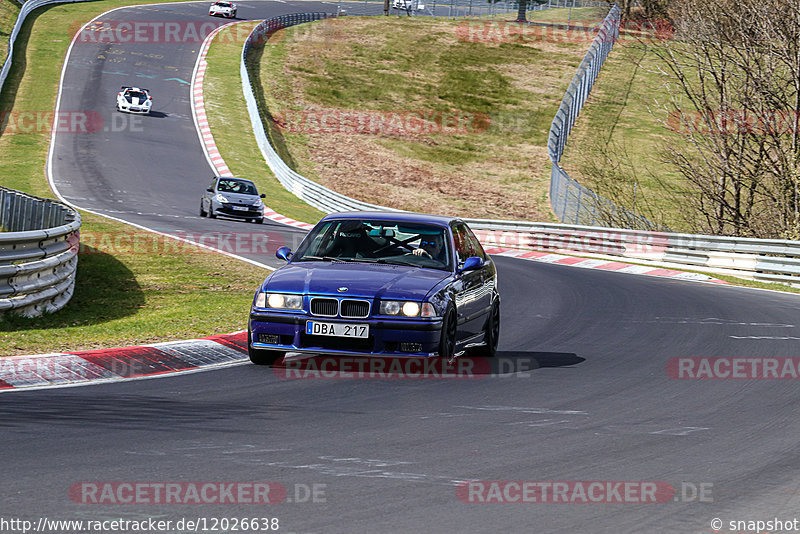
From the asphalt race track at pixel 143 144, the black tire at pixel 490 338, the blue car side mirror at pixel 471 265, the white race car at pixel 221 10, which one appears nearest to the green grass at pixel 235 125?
the asphalt race track at pixel 143 144

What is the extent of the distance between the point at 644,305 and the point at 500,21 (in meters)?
74.0

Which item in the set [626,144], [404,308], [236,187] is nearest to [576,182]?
[236,187]

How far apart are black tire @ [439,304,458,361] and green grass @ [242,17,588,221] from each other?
33705 mm

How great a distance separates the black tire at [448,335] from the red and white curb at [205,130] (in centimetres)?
2253

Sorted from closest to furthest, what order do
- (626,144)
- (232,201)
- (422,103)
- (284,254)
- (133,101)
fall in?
1. (284,254)
2. (232,201)
3. (133,101)
4. (626,144)
5. (422,103)

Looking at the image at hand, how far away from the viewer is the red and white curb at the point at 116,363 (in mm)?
8805

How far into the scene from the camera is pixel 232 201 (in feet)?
102

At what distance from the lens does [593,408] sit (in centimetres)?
836

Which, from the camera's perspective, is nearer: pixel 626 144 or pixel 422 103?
pixel 626 144

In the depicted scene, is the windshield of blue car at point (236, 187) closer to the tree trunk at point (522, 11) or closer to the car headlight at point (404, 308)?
the car headlight at point (404, 308)

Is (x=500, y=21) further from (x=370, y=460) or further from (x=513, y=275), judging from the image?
(x=370, y=460)

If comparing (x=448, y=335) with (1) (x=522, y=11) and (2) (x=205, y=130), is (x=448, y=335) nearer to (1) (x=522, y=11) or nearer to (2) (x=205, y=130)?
(2) (x=205, y=130)

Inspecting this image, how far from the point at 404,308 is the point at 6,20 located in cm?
6442

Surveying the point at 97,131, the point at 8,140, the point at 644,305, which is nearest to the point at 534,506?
the point at 644,305
